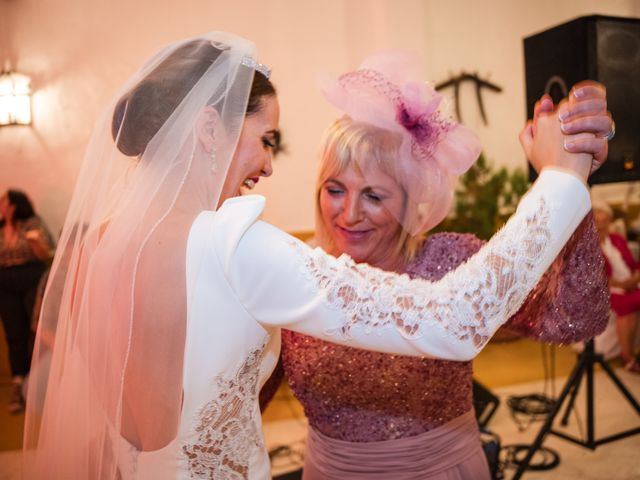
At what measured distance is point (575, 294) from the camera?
1.36 metres

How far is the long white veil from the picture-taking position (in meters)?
1.06

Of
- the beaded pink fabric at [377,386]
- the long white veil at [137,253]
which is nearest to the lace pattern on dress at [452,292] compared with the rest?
the long white veil at [137,253]

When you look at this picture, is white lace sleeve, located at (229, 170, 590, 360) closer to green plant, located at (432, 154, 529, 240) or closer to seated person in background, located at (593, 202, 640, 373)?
seated person in background, located at (593, 202, 640, 373)

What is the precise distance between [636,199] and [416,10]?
3713 millimetres

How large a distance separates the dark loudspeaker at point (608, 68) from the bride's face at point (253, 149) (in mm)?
1614

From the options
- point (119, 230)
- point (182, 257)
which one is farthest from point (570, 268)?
point (119, 230)

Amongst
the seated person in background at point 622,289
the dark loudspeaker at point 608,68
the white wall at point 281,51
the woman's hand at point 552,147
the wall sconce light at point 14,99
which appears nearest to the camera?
the woman's hand at point 552,147

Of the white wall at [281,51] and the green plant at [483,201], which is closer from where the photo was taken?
the white wall at [281,51]

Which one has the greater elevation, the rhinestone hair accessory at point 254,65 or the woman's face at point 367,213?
the rhinestone hair accessory at point 254,65

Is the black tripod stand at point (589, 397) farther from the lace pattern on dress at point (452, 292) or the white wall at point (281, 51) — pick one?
the white wall at point (281, 51)

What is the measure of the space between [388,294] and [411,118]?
834mm

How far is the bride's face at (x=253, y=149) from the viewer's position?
3.92 ft

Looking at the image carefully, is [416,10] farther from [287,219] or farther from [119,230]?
[119,230]

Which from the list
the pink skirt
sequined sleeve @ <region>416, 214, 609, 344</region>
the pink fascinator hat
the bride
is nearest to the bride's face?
the bride
